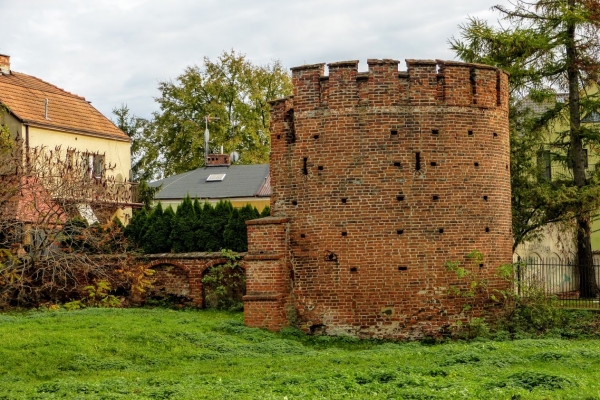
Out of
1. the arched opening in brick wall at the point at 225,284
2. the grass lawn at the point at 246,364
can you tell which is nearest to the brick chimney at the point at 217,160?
the arched opening in brick wall at the point at 225,284

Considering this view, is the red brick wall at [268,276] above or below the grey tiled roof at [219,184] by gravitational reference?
below

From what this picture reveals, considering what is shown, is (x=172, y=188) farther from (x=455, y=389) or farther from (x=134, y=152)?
(x=455, y=389)

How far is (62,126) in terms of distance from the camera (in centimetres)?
3231

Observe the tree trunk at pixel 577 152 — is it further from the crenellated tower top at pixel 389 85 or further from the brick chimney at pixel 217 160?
the brick chimney at pixel 217 160

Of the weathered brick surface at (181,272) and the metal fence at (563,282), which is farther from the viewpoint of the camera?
the weathered brick surface at (181,272)

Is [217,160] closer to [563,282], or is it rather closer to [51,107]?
[51,107]

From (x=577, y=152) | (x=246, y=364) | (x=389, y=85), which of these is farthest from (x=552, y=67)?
(x=246, y=364)

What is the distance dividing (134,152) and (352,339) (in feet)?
106

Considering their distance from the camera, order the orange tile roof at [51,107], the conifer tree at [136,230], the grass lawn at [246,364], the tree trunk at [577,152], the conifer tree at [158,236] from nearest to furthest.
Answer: the grass lawn at [246,364] → the conifer tree at [158,236] → the conifer tree at [136,230] → the tree trunk at [577,152] → the orange tile roof at [51,107]

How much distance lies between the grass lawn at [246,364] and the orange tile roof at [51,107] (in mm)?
14969

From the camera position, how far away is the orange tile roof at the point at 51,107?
1234 inches

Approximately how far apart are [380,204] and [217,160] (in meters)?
23.4

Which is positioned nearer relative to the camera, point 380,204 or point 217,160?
point 380,204

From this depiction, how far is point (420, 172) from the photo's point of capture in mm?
17375
